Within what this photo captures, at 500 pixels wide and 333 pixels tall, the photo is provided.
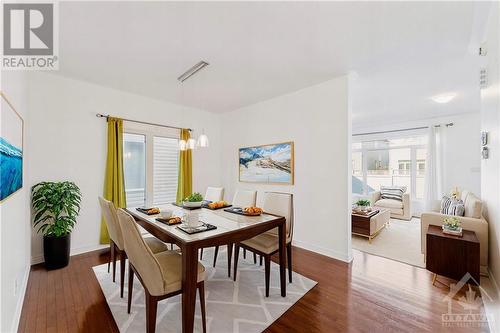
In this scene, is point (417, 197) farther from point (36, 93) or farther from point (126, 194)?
point (36, 93)

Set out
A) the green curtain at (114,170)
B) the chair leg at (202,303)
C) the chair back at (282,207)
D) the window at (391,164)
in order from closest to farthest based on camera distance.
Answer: the chair leg at (202,303)
the chair back at (282,207)
the green curtain at (114,170)
the window at (391,164)

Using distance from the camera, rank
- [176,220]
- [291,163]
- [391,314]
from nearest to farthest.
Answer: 1. [391,314]
2. [176,220]
3. [291,163]

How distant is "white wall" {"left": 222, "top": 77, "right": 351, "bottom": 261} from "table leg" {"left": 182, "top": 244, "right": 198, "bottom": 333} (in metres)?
2.29

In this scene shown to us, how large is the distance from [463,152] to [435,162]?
1.83 ft

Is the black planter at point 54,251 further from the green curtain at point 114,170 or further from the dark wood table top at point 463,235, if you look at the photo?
the dark wood table top at point 463,235

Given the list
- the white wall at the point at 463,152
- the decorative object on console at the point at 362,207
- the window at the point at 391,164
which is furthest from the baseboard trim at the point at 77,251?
the white wall at the point at 463,152

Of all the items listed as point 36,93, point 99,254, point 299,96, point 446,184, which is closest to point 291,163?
point 299,96

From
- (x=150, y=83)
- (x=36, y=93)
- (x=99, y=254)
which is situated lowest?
(x=99, y=254)

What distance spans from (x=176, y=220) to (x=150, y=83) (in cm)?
234

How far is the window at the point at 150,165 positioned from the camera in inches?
151

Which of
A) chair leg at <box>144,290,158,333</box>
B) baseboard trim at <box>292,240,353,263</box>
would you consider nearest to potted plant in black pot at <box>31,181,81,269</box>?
chair leg at <box>144,290,158,333</box>

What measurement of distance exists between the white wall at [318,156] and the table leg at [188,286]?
229 centimetres

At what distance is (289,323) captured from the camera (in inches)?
70.6

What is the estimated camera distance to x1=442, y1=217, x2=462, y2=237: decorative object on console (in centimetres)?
244
